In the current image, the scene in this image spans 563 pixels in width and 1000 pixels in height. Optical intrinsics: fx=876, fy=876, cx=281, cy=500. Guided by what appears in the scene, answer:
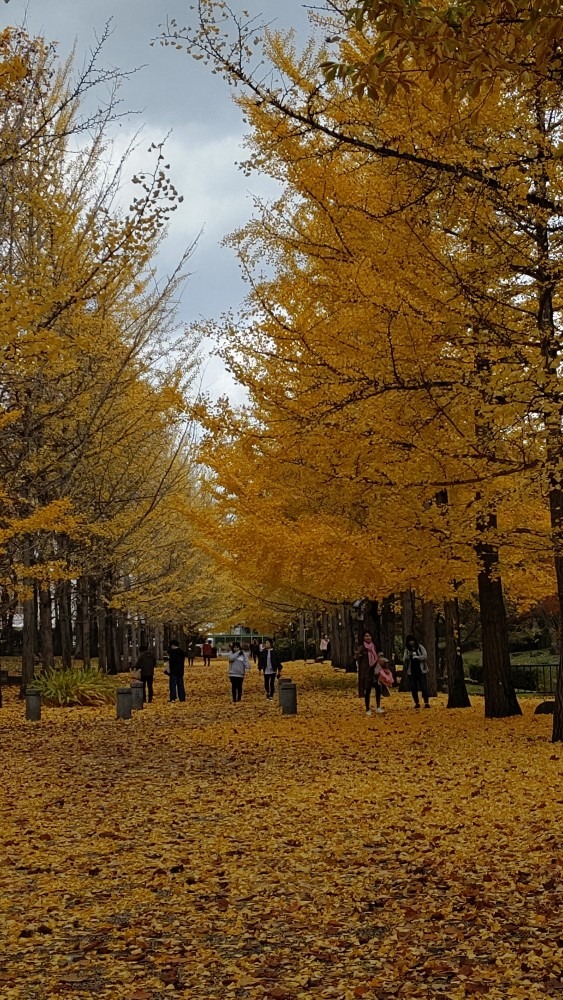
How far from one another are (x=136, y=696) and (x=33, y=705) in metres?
2.62

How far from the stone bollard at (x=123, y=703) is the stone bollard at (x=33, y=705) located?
138cm

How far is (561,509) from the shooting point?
1004 cm

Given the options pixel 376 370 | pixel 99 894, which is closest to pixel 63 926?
pixel 99 894

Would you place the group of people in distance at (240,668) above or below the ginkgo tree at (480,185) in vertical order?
below

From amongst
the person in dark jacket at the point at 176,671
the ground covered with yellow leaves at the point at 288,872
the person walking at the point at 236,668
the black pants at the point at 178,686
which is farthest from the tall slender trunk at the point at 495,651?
the black pants at the point at 178,686

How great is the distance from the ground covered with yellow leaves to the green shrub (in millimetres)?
7317

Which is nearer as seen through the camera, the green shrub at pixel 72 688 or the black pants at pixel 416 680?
the black pants at pixel 416 680

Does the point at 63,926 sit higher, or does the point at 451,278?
the point at 451,278

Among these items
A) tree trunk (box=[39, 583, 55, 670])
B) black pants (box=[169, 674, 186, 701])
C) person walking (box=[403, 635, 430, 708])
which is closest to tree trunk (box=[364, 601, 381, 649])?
person walking (box=[403, 635, 430, 708])

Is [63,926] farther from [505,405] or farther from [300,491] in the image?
[300,491]

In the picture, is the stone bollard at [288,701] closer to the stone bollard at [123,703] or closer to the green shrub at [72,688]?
the stone bollard at [123,703]

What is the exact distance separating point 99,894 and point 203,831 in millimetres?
1571

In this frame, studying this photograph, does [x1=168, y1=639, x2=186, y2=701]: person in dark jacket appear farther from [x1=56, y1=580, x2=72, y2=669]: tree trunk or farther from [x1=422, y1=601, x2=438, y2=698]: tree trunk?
[x1=422, y1=601, x2=438, y2=698]: tree trunk

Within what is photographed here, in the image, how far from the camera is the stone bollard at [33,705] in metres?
15.1
